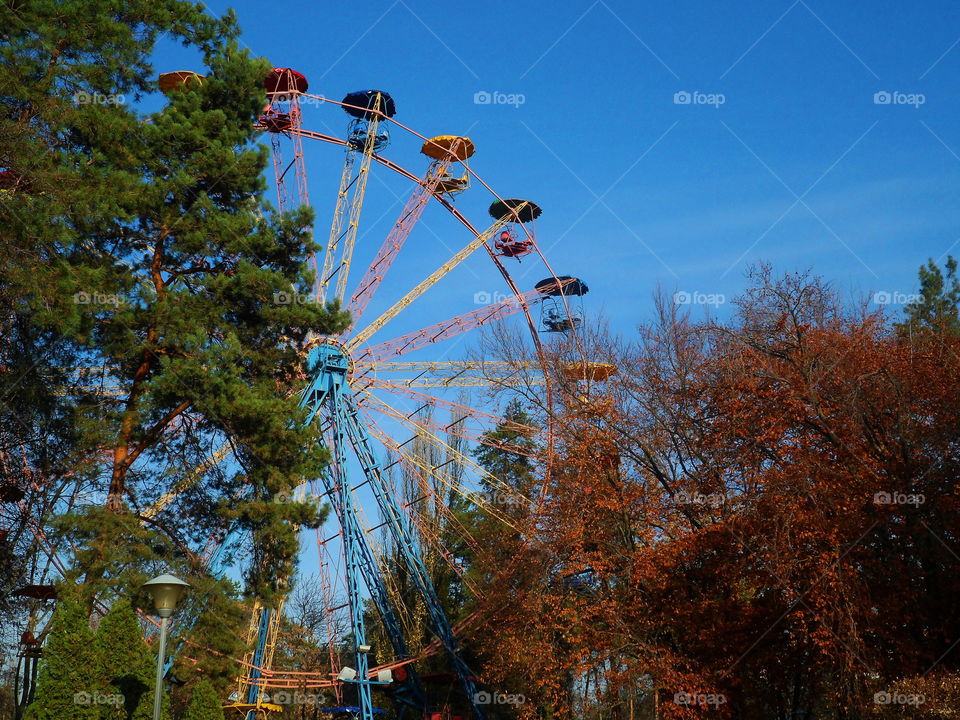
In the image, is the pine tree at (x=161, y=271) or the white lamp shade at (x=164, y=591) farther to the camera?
the pine tree at (x=161, y=271)

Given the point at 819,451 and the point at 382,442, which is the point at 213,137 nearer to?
the point at 382,442

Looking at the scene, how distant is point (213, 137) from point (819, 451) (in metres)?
13.0

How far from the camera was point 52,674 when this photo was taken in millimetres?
13227

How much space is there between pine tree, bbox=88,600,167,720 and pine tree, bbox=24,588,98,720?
0.43 ft

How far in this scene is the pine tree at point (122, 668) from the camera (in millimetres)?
13609

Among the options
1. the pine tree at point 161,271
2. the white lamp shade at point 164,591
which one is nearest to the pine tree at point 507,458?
the pine tree at point 161,271

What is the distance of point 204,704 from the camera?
1641 cm

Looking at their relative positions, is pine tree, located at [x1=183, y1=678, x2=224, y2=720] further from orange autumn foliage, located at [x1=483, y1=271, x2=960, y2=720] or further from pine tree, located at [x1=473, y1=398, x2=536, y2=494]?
pine tree, located at [x1=473, y1=398, x2=536, y2=494]

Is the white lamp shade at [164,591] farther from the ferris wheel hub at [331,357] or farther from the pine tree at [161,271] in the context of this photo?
the ferris wheel hub at [331,357]

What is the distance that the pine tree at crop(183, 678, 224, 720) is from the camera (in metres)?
16.2

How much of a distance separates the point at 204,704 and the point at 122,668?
2954 mm

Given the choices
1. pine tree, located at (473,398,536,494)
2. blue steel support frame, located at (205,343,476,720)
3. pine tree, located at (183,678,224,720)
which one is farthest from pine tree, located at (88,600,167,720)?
pine tree, located at (473,398,536,494)

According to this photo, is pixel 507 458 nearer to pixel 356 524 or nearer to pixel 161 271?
pixel 356 524

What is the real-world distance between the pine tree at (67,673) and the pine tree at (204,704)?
3.11 m
